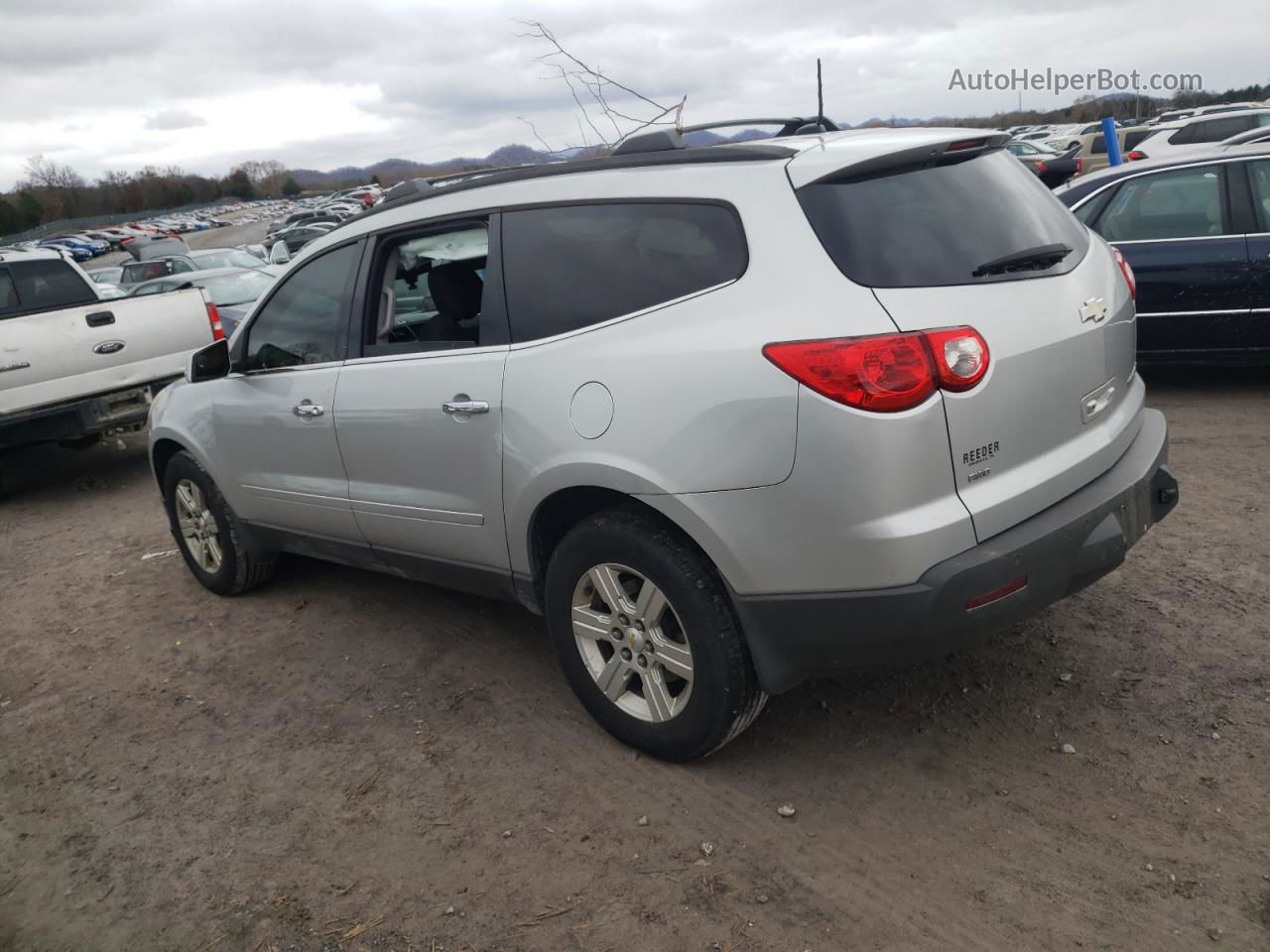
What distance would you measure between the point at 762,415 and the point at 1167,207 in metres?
5.51

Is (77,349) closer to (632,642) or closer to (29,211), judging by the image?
(632,642)

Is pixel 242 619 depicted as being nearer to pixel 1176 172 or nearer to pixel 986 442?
pixel 986 442

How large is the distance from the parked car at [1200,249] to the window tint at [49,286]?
8.26m

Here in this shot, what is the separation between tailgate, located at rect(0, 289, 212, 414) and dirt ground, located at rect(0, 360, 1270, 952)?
353 cm

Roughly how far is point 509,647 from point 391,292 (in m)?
1.57

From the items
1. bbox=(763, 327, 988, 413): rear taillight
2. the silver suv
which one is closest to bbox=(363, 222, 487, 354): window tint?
the silver suv

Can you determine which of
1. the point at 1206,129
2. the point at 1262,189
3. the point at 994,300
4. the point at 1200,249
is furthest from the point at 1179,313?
the point at 1206,129

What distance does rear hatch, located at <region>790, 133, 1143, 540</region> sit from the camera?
2750 mm

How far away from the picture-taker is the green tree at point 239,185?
12494 centimetres

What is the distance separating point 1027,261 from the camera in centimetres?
300

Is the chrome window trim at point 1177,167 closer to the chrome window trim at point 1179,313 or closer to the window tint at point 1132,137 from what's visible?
the chrome window trim at point 1179,313

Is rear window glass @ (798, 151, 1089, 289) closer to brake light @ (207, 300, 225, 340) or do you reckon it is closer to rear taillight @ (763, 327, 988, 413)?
rear taillight @ (763, 327, 988, 413)

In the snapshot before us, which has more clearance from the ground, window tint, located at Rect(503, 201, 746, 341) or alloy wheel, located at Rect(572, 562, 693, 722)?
window tint, located at Rect(503, 201, 746, 341)

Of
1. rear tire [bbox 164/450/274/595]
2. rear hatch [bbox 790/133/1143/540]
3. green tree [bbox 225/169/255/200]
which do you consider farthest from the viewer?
green tree [bbox 225/169/255/200]
